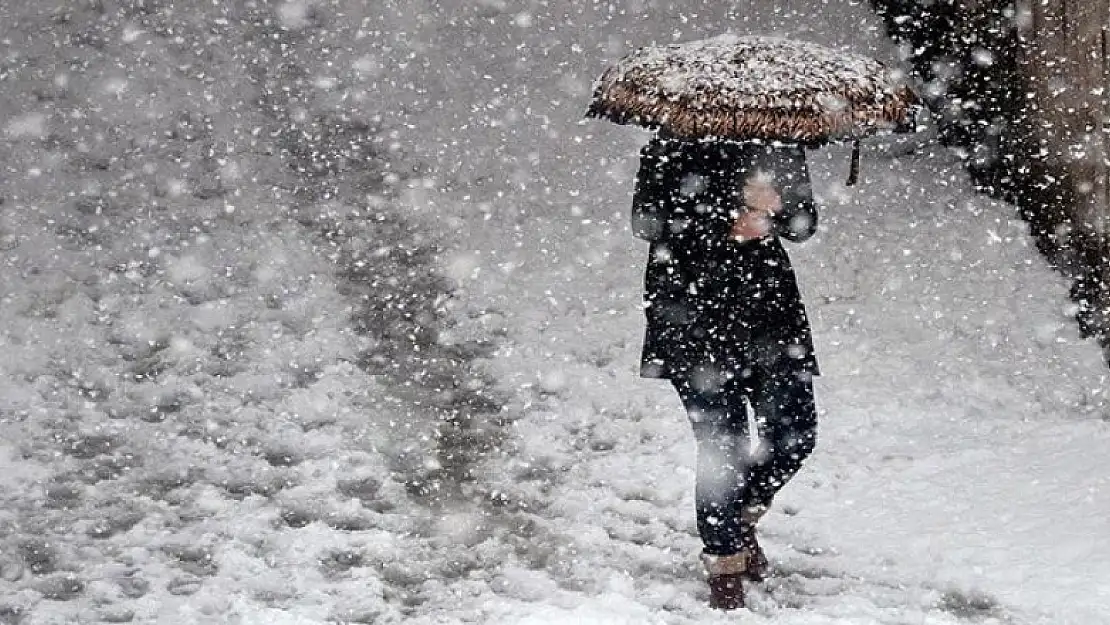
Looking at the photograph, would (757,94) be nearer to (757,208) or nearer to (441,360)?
(757,208)

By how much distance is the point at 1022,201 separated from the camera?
7344mm

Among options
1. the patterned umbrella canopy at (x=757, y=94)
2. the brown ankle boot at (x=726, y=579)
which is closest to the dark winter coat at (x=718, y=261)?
the patterned umbrella canopy at (x=757, y=94)

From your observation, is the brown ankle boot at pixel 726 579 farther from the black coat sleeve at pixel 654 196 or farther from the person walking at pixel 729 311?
the black coat sleeve at pixel 654 196

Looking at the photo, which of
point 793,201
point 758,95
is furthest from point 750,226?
point 758,95

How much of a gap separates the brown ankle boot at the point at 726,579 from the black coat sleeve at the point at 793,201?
3.77 feet

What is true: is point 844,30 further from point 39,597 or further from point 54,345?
point 39,597

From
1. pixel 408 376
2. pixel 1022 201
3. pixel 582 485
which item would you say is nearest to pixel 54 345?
pixel 408 376

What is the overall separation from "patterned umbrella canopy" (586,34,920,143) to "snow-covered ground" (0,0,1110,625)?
1.75 m

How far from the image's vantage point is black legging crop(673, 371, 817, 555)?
14.0ft

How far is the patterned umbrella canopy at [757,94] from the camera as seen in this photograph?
12.6ft

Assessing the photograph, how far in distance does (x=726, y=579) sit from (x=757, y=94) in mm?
1695

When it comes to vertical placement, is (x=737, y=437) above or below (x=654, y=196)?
below

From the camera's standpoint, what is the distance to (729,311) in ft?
13.7

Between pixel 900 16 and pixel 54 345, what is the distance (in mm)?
6474
